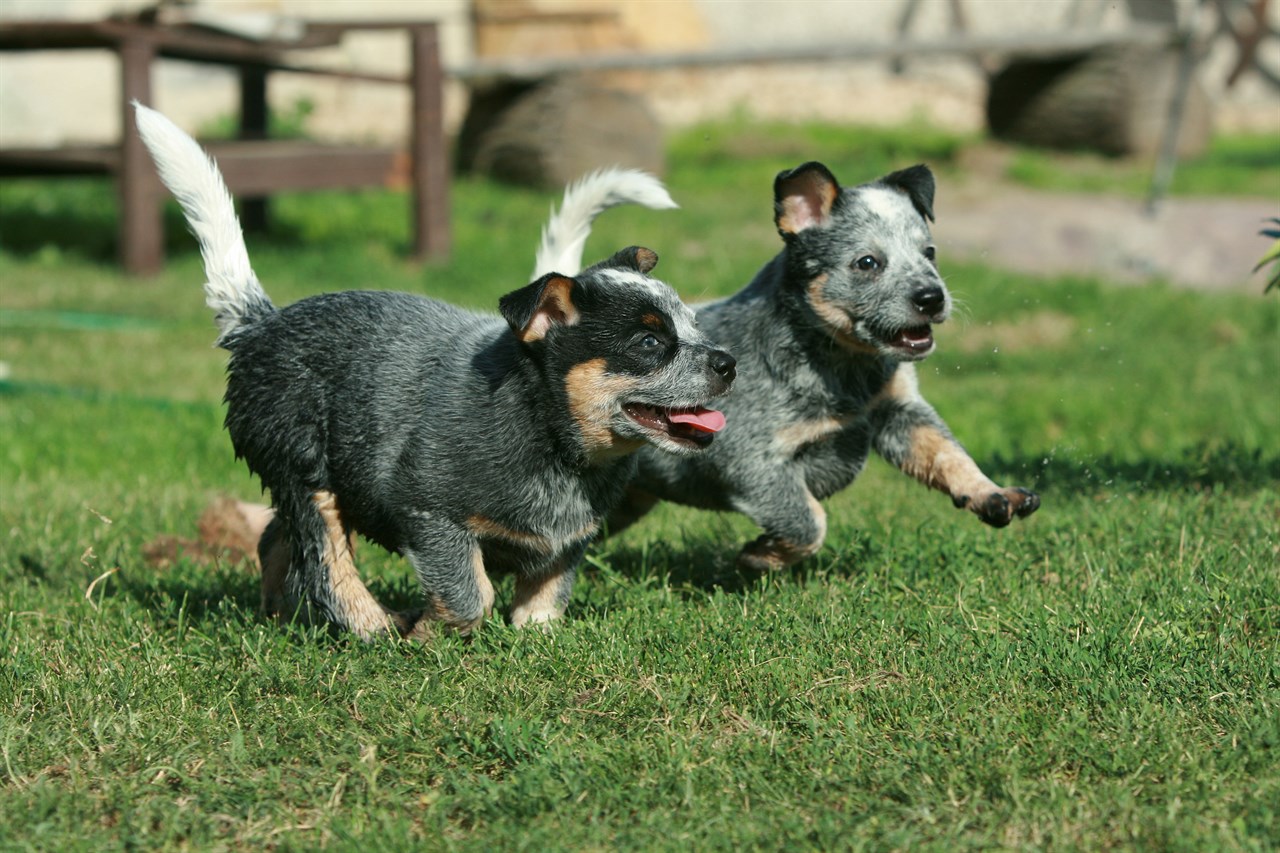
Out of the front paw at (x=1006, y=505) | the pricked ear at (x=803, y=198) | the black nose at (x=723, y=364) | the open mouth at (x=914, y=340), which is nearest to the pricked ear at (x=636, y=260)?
the black nose at (x=723, y=364)

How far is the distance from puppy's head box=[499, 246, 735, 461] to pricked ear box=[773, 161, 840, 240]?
89 cm

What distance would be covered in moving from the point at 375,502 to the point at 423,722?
76cm

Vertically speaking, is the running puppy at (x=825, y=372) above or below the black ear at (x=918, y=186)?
below

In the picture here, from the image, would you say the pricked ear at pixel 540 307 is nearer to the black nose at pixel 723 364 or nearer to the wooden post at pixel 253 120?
the black nose at pixel 723 364

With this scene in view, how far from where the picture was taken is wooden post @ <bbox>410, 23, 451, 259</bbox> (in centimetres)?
1214

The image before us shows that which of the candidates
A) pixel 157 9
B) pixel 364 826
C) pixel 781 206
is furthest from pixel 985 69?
pixel 364 826

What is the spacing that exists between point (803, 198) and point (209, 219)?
1.87 metres

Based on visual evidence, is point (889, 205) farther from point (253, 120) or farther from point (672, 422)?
point (253, 120)

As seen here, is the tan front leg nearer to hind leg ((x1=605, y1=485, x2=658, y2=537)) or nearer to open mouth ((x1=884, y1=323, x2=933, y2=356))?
open mouth ((x1=884, y1=323, x2=933, y2=356))

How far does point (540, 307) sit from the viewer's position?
4.07m

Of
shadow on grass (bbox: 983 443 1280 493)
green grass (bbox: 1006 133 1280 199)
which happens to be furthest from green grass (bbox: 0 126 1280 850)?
green grass (bbox: 1006 133 1280 199)

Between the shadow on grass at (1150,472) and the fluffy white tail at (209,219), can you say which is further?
the shadow on grass at (1150,472)

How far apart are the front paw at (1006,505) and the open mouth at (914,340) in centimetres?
49

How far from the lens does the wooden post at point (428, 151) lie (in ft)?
39.8
